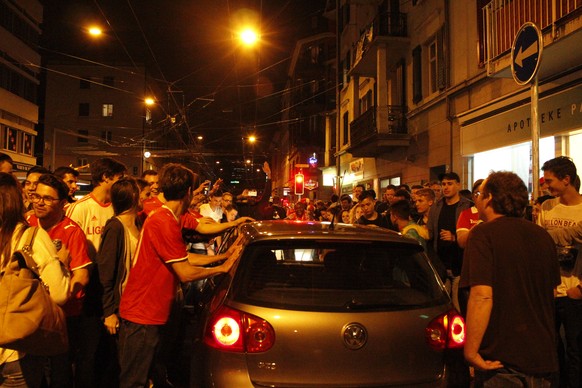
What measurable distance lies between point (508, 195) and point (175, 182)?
2409 millimetres

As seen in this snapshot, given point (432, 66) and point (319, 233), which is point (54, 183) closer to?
point (319, 233)

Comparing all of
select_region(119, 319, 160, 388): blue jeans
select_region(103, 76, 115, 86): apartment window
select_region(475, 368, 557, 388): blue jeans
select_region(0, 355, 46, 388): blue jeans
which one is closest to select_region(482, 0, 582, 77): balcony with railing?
select_region(475, 368, 557, 388): blue jeans

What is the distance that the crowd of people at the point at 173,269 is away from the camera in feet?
Answer: 8.57

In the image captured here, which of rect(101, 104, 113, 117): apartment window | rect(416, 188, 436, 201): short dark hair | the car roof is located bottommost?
the car roof

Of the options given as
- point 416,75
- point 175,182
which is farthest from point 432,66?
point 175,182

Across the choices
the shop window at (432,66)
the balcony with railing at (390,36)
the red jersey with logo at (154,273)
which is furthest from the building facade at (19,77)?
the red jersey with logo at (154,273)

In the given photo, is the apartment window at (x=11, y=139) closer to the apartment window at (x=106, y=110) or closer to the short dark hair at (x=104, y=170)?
the apartment window at (x=106, y=110)

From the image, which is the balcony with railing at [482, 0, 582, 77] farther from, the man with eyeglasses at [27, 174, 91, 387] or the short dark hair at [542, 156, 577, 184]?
the man with eyeglasses at [27, 174, 91, 387]

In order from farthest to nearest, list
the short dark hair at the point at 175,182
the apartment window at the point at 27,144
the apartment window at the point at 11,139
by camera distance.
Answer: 1. the apartment window at the point at 27,144
2. the apartment window at the point at 11,139
3. the short dark hair at the point at 175,182

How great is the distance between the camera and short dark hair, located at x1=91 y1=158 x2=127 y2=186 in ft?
15.8

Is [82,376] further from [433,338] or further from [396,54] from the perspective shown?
[396,54]

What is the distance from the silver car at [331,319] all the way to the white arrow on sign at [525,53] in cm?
328

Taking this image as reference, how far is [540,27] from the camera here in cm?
890

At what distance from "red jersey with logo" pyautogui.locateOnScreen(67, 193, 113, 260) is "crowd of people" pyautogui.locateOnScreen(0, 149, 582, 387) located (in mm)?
10
